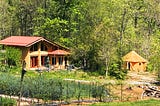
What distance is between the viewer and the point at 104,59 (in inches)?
1645

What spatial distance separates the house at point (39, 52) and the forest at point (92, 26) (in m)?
1.53

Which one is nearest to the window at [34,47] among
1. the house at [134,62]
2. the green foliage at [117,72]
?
the green foliage at [117,72]

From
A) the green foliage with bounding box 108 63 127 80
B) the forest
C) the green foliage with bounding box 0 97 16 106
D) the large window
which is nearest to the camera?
the green foliage with bounding box 0 97 16 106

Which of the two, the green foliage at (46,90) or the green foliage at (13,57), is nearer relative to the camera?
the green foliage at (46,90)

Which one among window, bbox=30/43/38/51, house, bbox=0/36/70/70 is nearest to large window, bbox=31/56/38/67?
house, bbox=0/36/70/70

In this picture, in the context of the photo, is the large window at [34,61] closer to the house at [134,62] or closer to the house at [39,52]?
the house at [39,52]

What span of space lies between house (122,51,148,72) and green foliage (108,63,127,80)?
6.97m

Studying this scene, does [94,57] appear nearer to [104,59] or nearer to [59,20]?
[104,59]

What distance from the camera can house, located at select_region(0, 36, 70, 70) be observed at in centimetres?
4369

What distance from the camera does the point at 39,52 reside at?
45.3 metres

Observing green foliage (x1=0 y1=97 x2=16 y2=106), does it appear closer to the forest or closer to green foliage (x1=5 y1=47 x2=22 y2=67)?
green foliage (x1=5 y1=47 x2=22 y2=67)

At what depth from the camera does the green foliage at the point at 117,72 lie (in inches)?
1566

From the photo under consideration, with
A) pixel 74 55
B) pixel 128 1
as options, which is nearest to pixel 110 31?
pixel 74 55

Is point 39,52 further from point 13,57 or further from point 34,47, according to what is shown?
point 13,57
